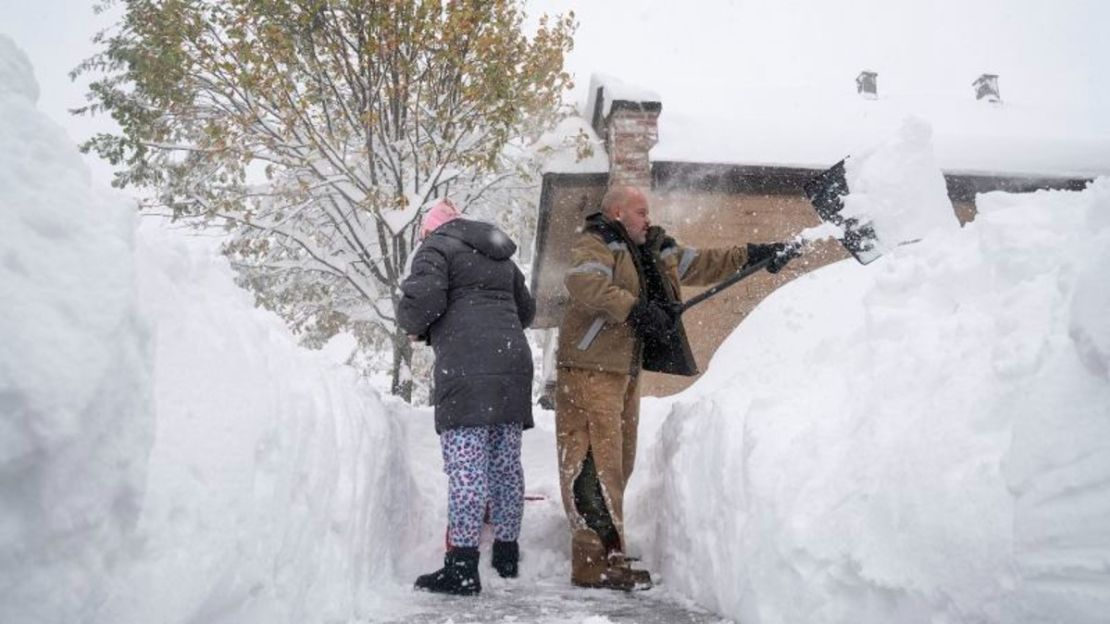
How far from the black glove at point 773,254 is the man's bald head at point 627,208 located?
2.21 ft

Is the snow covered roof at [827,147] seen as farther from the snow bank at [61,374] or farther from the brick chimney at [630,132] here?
the snow bank at [61,374]

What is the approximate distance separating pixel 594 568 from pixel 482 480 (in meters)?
0.66

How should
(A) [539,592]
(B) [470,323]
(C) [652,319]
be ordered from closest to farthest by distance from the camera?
(A) [539,592], (B) [470,323], (C) [652,319]

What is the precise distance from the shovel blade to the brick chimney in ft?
12.0

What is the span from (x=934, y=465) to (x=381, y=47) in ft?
18.7

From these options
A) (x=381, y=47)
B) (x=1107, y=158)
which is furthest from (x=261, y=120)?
(x=1107, y=158)

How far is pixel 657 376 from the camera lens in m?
7.64

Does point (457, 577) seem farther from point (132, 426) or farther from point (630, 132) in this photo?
point (630, 132)

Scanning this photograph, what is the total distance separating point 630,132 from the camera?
24.1ft

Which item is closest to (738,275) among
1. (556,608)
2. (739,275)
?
(739,275)

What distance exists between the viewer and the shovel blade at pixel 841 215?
11.6ft

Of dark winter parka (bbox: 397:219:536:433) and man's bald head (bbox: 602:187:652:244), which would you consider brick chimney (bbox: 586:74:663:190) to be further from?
dark winter parka (bbox: 397:219:536:433)

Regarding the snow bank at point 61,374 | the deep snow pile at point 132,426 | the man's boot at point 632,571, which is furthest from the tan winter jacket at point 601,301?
the snow bank at point 61,374

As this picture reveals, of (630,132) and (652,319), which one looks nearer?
(652,319)
